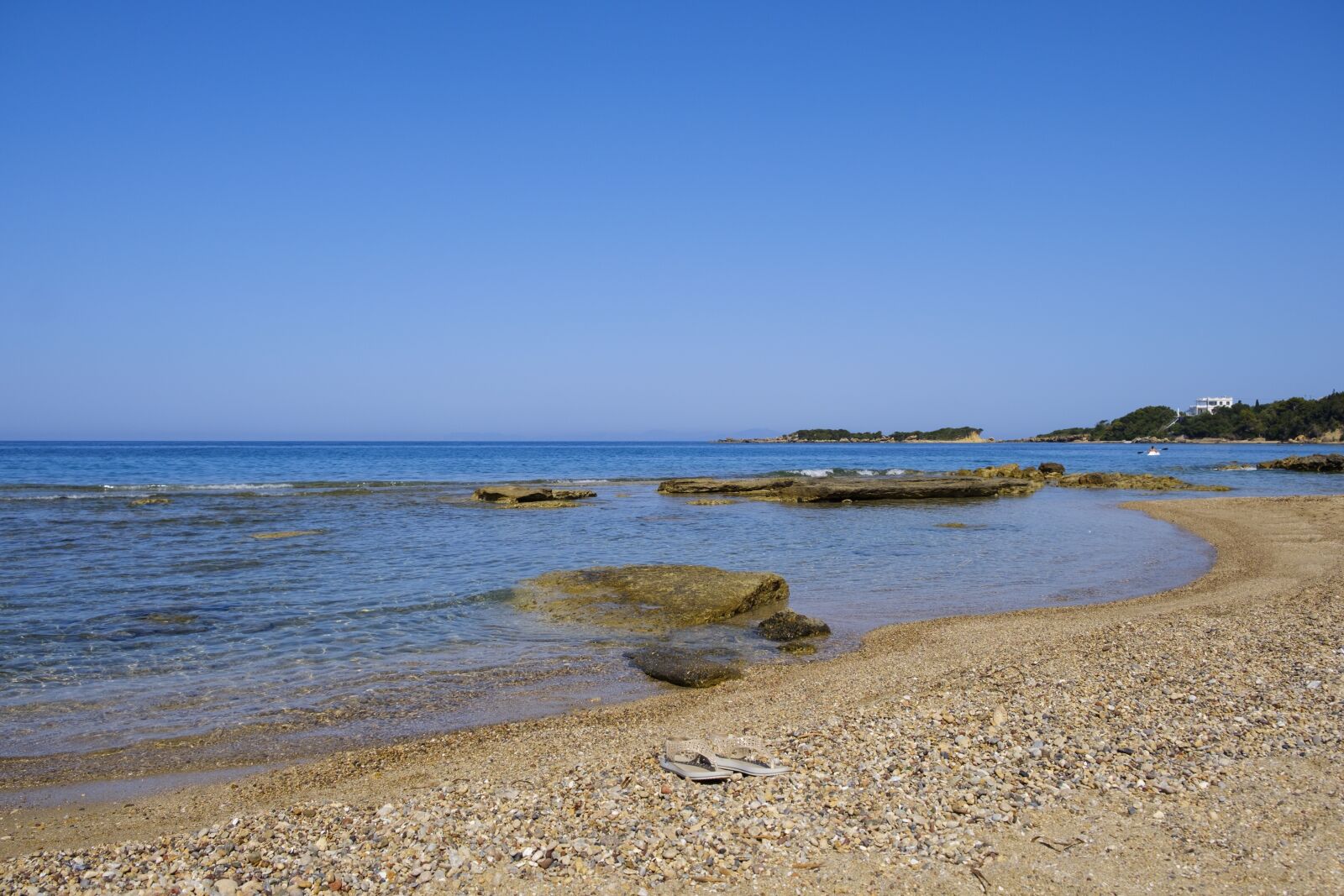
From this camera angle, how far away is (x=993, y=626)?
12.2m

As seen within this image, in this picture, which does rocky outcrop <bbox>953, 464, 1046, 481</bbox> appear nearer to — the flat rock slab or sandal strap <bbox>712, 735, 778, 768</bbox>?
the flat rock slab

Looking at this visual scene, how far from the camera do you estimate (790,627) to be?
38.7ft

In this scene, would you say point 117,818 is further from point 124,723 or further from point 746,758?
point 746,758

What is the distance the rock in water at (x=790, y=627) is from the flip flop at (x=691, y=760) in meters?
5.14

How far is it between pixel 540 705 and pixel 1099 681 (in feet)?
19.1

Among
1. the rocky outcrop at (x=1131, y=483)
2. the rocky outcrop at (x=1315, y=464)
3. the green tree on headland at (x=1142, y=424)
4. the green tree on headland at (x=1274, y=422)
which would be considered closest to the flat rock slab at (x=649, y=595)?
the rocky outcrop at (x=1131, y=483)

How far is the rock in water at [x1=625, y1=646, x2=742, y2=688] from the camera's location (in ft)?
32.1

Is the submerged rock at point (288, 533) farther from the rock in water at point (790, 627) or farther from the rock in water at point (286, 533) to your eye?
the rock in water at point (790, 627)

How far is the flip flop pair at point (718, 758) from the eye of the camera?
603 cm

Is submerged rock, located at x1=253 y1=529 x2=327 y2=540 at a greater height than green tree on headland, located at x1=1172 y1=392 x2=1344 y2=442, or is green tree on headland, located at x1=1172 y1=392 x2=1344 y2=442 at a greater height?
green tree on headland, located at x1=1172 y1=392 x2=1344 y2=442

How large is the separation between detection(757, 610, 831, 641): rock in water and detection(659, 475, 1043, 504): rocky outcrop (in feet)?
81.0

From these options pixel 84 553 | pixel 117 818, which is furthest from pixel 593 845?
pixel 84 553

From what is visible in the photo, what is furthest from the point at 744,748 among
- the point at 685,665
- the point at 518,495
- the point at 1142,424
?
the point at 1142,424

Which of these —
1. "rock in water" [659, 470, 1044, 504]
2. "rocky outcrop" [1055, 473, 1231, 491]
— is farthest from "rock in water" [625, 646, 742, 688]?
"rocky outcrop" [1055, 473, 1231, 491]
